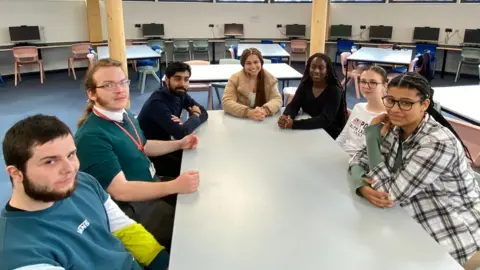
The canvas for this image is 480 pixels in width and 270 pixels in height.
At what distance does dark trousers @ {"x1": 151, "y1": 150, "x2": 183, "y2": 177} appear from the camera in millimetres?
2477

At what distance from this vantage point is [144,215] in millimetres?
1800

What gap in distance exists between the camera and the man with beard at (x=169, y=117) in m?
2.40

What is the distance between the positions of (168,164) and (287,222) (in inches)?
51.0

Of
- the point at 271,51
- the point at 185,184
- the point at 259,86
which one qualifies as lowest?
the point at 185,184

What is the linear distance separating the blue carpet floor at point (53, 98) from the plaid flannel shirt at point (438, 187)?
4.32m

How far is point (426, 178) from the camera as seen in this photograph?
1.46 m

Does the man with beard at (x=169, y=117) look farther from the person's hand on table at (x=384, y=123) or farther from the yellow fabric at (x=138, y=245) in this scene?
the person's hand on table at (x=384, y=123)

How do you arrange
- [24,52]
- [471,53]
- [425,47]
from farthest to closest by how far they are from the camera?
[425,47] < [471,53] < [24,52]

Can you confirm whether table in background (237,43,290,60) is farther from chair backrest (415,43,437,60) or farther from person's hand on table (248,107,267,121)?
person's hand on table (248,107,267,121)

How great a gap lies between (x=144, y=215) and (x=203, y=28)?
925 cm

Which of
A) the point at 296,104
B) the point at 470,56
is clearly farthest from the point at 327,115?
the point at 470,56

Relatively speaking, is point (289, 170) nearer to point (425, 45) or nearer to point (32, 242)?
point (32, 242)

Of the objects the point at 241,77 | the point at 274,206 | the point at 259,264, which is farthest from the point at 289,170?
the point at 241,77

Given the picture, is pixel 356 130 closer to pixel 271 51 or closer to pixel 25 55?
pixel 271 51
